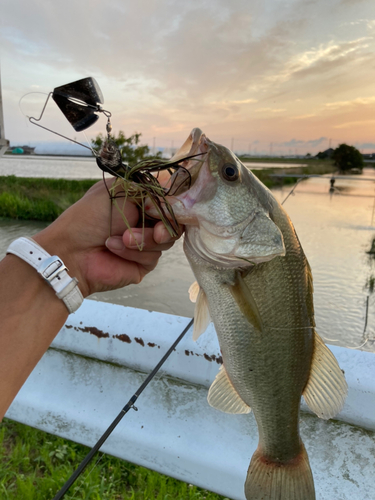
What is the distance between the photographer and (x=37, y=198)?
12.5 meters

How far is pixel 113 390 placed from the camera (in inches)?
87.7

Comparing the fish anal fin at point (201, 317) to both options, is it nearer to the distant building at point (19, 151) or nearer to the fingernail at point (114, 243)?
the fingernail at point (114, 243)

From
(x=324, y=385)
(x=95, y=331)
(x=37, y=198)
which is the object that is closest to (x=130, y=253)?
(x=324, y=385)

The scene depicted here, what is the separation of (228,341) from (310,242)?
9206 mm

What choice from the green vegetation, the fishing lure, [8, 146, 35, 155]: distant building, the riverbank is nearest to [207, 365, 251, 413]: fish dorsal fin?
the fishing lure

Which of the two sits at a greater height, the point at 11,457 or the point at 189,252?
the point at 189,252

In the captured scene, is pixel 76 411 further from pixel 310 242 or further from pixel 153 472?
pixel 310 242

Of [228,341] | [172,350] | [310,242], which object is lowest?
[310,242]

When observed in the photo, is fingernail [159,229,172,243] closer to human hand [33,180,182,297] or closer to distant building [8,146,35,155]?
human hand [33,180,182,297]

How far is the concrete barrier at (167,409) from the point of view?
5.70ft

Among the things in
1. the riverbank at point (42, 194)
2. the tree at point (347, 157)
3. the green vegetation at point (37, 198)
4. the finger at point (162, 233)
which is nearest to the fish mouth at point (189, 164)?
the finger at point (162, 233)

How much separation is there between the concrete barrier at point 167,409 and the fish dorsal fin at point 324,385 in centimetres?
73

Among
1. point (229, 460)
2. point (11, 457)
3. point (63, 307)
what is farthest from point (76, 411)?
point (63, 307)

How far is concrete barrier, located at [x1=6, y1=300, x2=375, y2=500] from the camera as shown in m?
1.74
